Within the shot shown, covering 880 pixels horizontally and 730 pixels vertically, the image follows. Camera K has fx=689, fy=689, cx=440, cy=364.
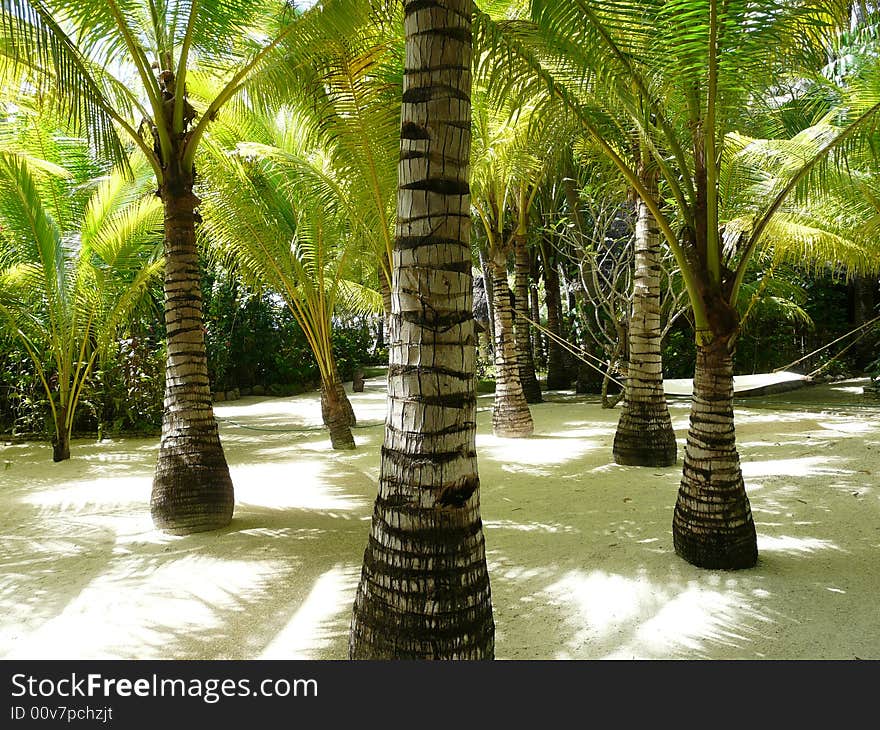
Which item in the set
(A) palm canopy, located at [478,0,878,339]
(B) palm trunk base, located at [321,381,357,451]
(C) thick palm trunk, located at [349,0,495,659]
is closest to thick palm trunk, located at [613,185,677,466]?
(A) palm canopy, located at [478,0,878,339]

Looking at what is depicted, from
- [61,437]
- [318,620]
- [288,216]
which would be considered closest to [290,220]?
[288,216]

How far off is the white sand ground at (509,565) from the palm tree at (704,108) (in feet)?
1.19

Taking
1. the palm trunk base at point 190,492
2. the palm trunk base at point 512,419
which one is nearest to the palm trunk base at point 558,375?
the palm trunk base at point 512,419

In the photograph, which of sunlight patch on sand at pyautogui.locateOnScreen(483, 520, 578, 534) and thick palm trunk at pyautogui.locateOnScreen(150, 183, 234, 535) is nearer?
sunlight patch on sand at pyautogui.locateOnScreen(483, 520, 578, 534)

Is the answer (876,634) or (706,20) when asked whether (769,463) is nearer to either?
(876,634)

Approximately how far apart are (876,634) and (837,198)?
7.70m

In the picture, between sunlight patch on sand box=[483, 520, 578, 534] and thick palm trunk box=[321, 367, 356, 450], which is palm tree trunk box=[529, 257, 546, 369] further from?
sunlight patch on sand box=[483, 520, 578, 534]

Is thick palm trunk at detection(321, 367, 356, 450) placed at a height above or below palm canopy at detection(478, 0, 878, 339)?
below

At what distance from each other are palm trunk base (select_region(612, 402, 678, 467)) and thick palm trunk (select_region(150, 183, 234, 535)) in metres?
4.18

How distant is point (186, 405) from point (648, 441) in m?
4.67

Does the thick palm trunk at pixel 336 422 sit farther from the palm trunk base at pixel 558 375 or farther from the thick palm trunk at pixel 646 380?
the palm trunk base at pixel 558 375

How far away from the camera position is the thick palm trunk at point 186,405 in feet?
17.3

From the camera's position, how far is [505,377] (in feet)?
32.8

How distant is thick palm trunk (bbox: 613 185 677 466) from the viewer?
7363 millimetres
